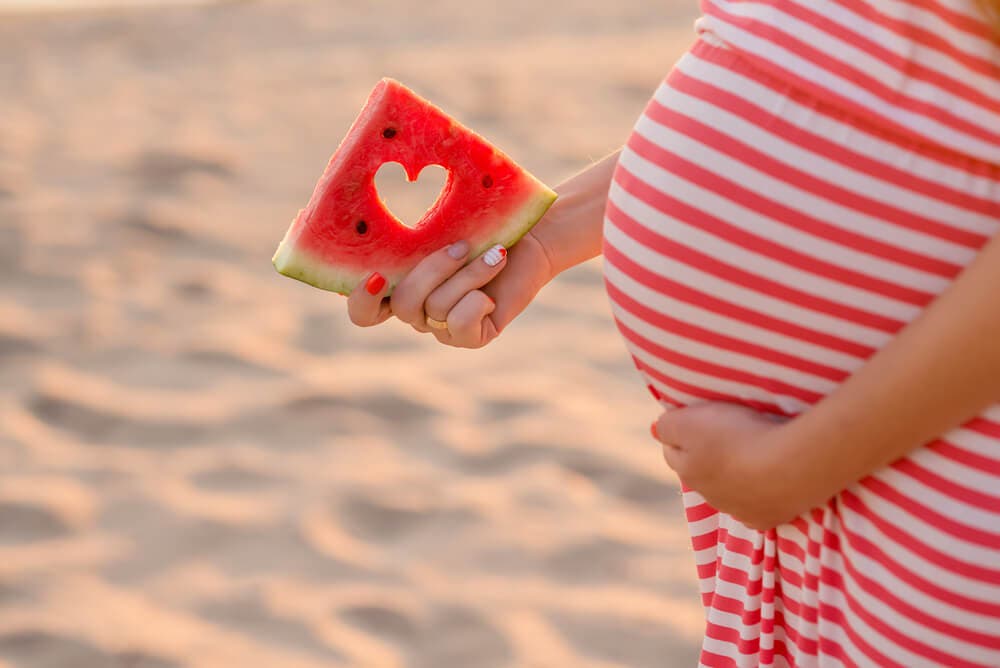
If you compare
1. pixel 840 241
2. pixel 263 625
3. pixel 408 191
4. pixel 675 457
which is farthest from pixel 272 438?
pixel 840 241

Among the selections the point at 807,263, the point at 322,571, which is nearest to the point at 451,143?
the point at 807,263

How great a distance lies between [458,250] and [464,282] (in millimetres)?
54

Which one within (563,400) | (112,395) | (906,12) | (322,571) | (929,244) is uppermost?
(112,395)

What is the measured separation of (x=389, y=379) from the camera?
160 inches

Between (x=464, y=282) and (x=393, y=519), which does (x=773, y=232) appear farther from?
(x=393, y=519)

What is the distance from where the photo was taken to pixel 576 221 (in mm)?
1742

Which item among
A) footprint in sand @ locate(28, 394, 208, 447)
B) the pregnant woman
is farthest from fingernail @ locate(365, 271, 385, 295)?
footprint in sand @ locate(28, 394, 208, 447)

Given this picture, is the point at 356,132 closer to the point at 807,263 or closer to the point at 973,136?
the point at 807,263

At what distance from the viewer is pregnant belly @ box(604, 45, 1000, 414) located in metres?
1.17

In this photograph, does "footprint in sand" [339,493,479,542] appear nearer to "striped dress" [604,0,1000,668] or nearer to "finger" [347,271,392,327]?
"finger" [347,271,392,327]

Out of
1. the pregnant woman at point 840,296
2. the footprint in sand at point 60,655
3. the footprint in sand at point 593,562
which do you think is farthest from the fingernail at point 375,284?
the footprint in sand at point 593,562

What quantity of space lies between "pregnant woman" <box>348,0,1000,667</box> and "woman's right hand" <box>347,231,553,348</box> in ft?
1.09

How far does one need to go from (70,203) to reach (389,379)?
183 centimetres

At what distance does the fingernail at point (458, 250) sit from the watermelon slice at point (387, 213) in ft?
0.06
